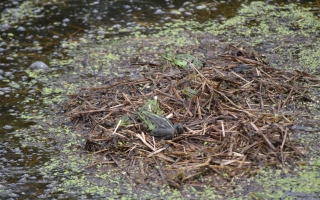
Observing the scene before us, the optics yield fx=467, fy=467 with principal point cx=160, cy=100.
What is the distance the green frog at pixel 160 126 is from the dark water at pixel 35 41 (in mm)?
513

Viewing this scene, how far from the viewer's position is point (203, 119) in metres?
2.55

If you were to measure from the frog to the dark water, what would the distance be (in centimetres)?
70

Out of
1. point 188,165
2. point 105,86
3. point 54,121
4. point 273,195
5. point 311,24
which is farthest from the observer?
point 311,24

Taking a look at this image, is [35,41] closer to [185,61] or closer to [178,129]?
[185,61]

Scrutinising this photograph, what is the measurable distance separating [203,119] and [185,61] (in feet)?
2.19

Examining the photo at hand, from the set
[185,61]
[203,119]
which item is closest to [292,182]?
[203,119]

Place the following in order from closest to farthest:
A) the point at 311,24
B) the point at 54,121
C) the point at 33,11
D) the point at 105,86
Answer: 1. the point at 54,121
2. the point at 105,86
3. the point at 311,24
4. the point at 33,11

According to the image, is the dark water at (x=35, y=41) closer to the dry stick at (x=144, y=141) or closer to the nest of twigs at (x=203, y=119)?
the nest of twigs at (x=203, y=119)

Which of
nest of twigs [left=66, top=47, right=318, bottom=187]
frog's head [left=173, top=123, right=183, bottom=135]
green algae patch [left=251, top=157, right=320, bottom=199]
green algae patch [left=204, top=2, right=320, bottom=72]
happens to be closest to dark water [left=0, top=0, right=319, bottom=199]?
green algae patch [left=204, top=2, right=320, bottom=72]

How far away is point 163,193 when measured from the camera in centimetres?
211

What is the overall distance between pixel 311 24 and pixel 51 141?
2.30m

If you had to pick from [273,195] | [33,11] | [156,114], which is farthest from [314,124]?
[33,11]

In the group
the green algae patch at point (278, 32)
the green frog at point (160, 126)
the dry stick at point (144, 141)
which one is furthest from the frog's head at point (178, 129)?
the green algae patch at point (278, 32)

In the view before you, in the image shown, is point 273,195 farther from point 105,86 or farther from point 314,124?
point 105,86
